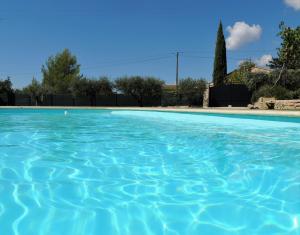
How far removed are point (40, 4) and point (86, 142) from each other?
72.4ft

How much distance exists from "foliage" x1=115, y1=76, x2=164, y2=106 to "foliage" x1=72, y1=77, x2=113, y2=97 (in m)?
1.25

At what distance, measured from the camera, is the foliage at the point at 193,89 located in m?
31.2

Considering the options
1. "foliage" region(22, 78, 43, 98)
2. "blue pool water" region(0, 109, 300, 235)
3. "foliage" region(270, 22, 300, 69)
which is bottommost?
"blue pool water" region(0, 109, 300, 235)

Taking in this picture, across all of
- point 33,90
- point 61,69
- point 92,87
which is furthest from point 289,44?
point 61,69

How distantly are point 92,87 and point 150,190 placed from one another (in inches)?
1244

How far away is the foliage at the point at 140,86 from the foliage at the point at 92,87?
Answer: 4.10ft

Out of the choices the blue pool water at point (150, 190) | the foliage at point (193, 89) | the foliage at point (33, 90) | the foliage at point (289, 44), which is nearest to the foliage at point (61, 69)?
the foliage at point (33, 90)

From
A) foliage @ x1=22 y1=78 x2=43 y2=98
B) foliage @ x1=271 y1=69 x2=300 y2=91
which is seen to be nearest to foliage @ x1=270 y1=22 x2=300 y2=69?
foliage @ x1=271 y1=69 x2=300 y2=91

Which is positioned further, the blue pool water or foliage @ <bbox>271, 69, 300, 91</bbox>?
foliage @ <bbox>271, 69, 300, 91</bbox>

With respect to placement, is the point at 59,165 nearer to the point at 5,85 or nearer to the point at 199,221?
the point at 199,221

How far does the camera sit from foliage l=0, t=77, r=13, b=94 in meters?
34.7

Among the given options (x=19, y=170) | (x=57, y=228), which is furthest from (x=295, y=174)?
(x=19, y=170)

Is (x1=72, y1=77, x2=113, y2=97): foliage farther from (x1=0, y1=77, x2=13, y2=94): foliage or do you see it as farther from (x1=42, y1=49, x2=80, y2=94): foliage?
(x1=42, y1=49, x2=80, y2=94): foliage

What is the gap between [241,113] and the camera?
16.9 metres
